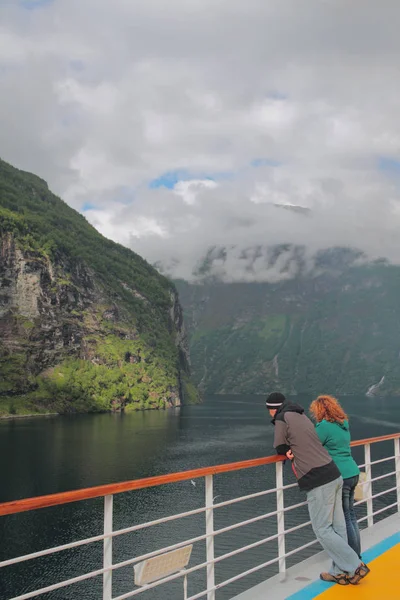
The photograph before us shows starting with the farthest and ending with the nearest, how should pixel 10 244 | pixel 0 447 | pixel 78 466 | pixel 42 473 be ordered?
pixel 10 244 → pixel 0 447 → pixel 78 466 → pixel 42 473

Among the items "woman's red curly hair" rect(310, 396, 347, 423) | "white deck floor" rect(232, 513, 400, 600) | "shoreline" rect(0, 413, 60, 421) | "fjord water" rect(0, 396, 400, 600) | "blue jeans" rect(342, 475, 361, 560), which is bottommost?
"shoreline" rect(0, 413, 60, 421)

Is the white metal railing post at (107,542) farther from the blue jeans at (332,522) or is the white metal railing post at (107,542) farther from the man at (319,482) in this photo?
the blue jeans at (332,522)

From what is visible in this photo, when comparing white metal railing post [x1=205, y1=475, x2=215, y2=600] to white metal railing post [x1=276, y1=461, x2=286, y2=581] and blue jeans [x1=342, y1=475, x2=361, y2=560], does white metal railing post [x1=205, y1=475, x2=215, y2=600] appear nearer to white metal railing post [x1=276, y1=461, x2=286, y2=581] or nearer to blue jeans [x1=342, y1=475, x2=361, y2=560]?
white metal railing post [x1=276, y1=461, x2=286, y2=581]

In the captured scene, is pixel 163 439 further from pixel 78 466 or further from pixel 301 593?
pixel 301 593

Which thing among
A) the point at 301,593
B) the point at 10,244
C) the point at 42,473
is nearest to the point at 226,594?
the point at 301,593

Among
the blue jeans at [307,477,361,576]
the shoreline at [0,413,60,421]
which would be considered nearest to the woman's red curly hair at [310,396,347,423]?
the blue jeans at [307,477,361,576]

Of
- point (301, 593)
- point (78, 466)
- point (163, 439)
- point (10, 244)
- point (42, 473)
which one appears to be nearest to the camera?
point (301, 593)

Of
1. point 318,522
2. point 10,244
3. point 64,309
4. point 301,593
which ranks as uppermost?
point 10,244

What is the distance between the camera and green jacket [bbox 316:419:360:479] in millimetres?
5441

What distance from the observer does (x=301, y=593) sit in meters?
5.07

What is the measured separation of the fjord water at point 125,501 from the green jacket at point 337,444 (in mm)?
17339

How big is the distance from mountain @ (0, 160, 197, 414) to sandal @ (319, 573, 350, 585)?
352ft

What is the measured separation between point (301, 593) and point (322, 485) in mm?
1074

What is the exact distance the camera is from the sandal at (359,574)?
17.2ft
